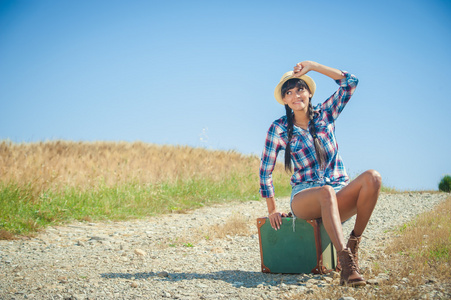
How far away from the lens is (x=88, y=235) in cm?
632

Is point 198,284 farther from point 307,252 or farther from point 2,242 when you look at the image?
point 2,242

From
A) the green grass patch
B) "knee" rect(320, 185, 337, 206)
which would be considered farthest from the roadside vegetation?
"knee" rect(320, 185, 337, 206)

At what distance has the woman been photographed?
359cm

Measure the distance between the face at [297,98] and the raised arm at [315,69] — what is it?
170mm

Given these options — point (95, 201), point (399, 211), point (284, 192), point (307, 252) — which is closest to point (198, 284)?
point (307, 252)

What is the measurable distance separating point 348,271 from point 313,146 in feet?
4.01

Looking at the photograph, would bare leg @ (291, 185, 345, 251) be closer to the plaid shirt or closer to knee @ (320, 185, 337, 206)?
knee @ (320, 185, 337, 206)

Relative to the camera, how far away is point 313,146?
3822 mm

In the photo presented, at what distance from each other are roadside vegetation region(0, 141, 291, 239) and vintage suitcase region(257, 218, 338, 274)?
418 centimetres

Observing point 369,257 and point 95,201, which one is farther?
point 95,201

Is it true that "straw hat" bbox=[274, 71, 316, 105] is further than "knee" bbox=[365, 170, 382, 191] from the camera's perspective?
Yes

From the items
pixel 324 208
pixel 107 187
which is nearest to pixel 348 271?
pixel 324 208

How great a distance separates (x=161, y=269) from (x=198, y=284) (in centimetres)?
83

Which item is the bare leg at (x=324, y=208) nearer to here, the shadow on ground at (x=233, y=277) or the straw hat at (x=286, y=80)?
the shadow on ground at (x=233, y=277)
